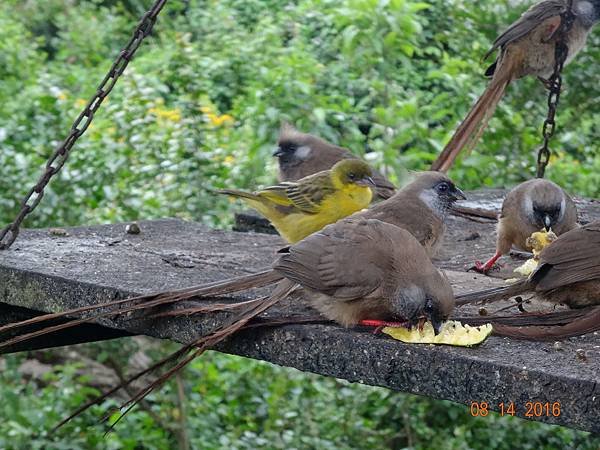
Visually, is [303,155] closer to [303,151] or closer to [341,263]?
[303,151]

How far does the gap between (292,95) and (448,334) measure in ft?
17.3

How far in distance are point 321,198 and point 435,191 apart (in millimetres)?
619

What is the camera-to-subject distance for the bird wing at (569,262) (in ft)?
12.2

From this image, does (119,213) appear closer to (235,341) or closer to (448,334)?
(235,341)

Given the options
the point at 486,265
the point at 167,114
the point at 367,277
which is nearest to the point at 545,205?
the point at 486,265

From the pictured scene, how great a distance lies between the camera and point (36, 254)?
4633 millimetres

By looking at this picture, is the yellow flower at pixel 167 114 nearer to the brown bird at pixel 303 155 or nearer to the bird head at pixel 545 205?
the brown bird at pixel 303 155

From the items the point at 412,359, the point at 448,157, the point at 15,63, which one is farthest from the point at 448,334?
the point at 15,63

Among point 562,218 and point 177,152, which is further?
point 177,152

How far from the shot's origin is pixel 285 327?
11.5 feet

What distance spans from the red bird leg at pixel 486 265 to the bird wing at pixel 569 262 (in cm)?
88

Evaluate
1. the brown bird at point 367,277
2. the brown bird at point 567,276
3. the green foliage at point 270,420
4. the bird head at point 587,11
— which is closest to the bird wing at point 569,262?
the brown bird at point 567,276

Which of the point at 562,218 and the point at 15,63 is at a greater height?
the point at 562,218

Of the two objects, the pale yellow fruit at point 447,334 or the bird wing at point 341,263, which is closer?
the pale yellow fruit at point 447,334
